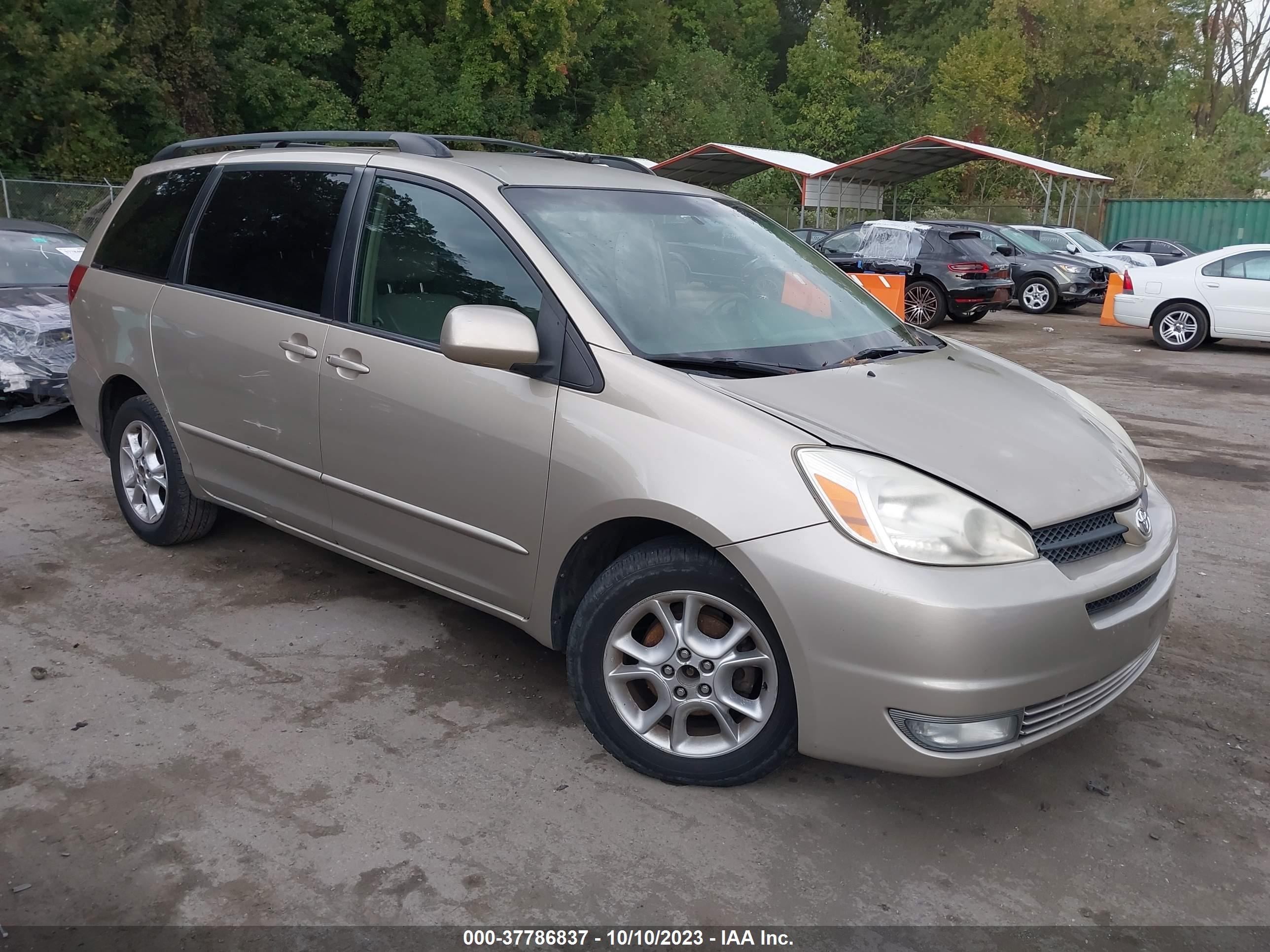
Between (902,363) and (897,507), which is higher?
→ (902,363)

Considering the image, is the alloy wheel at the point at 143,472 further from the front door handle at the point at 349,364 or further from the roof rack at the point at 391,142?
the front door handle at the point at 349,364

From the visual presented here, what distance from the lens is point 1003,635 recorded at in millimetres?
2648

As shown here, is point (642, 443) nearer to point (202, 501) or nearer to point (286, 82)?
point (202, 501)

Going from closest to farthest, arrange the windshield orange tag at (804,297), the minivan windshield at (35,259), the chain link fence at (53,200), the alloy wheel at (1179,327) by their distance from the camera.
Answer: the windshield orange tag at (804,297) < the minivan windshield at (35,259) < the alloy wheel at (1179,327) < the chain link fence at (53,200)

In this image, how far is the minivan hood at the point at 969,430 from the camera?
2883mm

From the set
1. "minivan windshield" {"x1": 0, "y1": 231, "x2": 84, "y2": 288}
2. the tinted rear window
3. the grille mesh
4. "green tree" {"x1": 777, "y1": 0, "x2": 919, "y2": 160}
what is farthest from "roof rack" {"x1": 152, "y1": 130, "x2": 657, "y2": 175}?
→ "green tree" {"x1": 777, "y1": 0, "x2": 919, "y2": 160}

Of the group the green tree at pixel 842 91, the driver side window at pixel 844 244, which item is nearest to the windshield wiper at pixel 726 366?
the driver side window at pixel 844 244

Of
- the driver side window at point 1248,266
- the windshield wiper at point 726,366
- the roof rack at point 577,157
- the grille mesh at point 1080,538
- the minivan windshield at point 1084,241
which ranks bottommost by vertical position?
the grille mesh at point 1080,538

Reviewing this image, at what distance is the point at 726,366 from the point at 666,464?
46cm

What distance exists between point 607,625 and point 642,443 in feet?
1.82

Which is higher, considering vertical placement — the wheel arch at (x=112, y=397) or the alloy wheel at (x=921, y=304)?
the alloy wheel at (x=921, y=304)

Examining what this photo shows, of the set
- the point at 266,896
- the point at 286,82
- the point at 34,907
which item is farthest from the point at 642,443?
the point at 286,82

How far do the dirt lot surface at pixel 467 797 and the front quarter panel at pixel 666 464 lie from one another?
68cm

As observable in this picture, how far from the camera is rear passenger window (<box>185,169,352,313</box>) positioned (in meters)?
4.00
